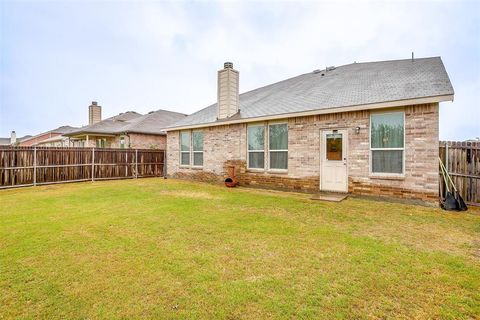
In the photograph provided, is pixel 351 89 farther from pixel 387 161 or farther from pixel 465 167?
pixel 465 167

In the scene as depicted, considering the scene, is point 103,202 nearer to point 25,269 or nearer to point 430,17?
point 25,269

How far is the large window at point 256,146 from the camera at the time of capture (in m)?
10.4

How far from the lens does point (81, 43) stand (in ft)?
54.5

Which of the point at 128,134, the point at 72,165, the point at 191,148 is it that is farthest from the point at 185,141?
the point at 128,134

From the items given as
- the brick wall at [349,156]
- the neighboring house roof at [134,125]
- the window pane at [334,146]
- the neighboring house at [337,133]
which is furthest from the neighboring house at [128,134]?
the window pane at [334,146]

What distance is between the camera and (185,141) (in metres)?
13.9

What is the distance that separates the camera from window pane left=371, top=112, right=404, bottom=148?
725 centimetres

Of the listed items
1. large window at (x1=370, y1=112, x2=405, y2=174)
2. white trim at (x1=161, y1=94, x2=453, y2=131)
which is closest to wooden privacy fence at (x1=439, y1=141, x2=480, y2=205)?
large window at (x1=370, y1=112, x2=405, y2=174)

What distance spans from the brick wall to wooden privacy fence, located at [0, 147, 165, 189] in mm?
4547

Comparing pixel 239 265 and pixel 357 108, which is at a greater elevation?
pixel 357 108

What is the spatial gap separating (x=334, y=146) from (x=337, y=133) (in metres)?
0.44

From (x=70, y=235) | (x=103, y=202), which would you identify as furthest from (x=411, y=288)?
(x=103, y=202)

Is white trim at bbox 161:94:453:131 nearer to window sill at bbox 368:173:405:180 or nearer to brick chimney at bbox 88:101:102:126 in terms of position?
window sill at bbox 368:173:405:180

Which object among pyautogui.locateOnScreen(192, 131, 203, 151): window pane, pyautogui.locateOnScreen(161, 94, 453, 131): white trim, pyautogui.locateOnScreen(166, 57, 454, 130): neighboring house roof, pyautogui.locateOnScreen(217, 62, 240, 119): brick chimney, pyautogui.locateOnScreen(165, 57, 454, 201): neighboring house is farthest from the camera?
pyautogui.locateOnScreen(192, 131, 203, 151): window pane
